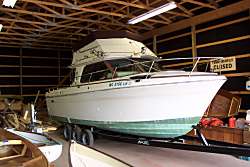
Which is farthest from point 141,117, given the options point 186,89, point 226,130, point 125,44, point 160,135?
point 125,44

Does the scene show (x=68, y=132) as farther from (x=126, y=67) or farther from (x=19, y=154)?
(x=19, y=154)

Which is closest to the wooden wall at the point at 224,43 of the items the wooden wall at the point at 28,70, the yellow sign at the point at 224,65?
the yellow sign at the point at 224,65

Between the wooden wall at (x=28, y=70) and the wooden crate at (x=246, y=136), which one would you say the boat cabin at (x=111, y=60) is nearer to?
the wooden crate at (x=246, y=136)

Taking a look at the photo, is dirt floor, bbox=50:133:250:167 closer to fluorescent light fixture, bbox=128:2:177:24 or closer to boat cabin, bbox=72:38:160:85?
boat cabin, bbox=72:38:160:85

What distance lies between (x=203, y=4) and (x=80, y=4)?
9.66 ft

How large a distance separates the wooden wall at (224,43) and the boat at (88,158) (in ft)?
11.0

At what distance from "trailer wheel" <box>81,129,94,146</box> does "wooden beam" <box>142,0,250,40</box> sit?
13.2 ft

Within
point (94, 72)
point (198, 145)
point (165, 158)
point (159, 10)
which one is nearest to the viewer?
point (198, 145)

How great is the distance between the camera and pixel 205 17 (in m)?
7.02

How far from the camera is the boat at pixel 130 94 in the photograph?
441 cm

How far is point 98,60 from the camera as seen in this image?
6211 millimetres

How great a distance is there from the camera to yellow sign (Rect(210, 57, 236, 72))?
255 inches

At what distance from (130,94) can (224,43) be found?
10.4ft

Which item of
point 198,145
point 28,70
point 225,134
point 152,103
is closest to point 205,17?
point 225,134
